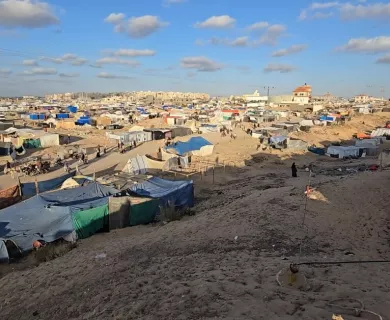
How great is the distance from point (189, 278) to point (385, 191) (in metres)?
11.4

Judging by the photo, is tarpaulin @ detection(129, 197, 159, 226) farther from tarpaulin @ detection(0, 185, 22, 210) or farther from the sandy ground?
tarpaulin @ detection(0, 185, 22, 210)

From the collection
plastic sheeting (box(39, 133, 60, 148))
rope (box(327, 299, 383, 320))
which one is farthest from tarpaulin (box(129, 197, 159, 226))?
plastic sheeting (box(39, 133, 60, 148))

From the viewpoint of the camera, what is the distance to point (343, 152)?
3428 cm

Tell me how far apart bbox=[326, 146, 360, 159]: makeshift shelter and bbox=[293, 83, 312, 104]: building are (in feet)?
303

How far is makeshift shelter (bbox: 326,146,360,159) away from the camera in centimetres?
3431

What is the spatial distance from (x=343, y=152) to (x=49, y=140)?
31771mm

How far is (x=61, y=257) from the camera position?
36.9 feet

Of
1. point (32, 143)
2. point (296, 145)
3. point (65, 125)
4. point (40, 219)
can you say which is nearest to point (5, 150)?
point (32, 143)

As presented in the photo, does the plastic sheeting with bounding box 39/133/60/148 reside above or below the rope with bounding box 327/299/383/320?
below

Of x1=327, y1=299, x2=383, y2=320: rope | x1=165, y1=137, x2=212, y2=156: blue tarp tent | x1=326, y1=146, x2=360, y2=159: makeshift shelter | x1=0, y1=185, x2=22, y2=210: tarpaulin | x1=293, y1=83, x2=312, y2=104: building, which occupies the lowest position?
x1=326, y1=146, x2=360, y2=159: makeshift shelter

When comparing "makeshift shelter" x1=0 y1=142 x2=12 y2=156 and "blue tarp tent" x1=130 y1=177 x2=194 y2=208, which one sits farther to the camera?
"makeshift shelter" x1=0 y1=142 x2=12 y2=156

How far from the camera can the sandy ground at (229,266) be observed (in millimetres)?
6082

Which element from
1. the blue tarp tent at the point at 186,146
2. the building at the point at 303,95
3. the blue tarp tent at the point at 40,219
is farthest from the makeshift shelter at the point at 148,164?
the building at the point at 303,95

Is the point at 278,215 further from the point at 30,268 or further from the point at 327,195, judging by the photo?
the point at 30,268
